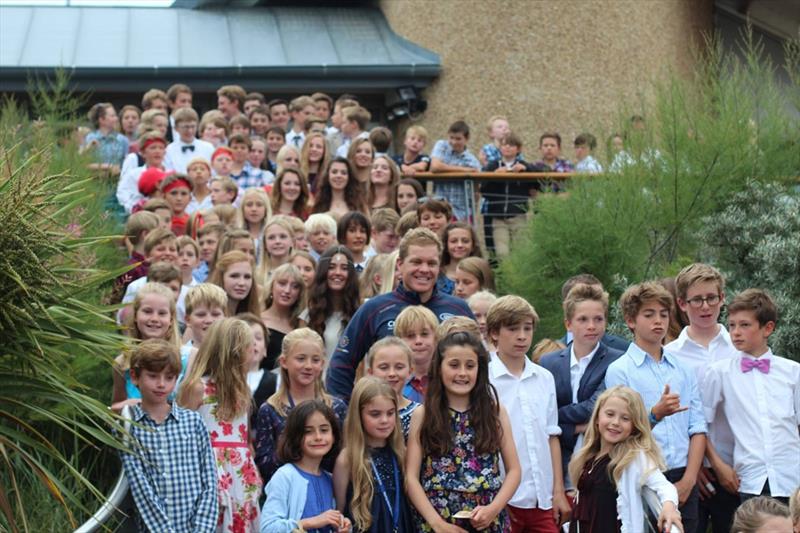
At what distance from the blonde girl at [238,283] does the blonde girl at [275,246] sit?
96 centimetres

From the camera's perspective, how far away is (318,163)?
14.1m

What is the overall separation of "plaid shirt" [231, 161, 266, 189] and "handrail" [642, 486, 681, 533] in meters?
7.89

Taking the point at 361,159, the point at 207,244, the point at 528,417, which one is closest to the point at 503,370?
the point at 528,417

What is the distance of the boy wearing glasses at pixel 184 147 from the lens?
1489 centimetres

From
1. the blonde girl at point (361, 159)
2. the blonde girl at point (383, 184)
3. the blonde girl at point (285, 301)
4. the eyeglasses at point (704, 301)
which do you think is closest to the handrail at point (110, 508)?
the blonde girl at point (285, 301)

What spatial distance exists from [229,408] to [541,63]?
13.6m

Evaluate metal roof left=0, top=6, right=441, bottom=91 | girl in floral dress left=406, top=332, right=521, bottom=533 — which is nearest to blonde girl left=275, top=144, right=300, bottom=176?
girl in floral dress left=406, top=332, right=521, bottom=533

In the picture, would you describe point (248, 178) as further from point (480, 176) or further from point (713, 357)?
point (713, 357)

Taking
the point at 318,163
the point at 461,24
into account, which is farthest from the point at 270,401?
the point at 461,24

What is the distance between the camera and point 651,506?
7.54 metres

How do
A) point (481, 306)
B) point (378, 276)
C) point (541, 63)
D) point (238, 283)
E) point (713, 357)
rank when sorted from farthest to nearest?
1. point (541, 63)
2. point (378, 276)
3. point (238, 283)
4. point (481, 306)
5. point (713, 357)

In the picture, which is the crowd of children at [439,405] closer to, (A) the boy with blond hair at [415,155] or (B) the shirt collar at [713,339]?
(B) the shirt collar at [713,339]

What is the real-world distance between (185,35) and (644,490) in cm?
1703

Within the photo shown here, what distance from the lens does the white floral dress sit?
7.98m
